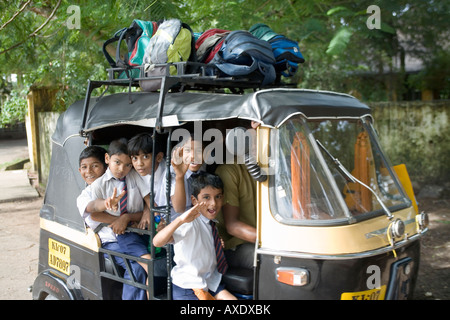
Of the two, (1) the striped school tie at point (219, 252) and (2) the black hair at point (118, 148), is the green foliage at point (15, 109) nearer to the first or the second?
(2) the black hair at point (118, 148)

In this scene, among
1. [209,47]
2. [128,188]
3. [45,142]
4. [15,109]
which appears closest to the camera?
[128,188]

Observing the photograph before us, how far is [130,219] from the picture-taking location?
3596 mm

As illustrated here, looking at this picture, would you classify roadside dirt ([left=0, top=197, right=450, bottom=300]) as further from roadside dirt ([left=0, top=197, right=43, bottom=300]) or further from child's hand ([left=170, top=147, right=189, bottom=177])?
child's hand ([left=170, top=147, right=189, bottom=177])

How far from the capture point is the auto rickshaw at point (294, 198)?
285 cm

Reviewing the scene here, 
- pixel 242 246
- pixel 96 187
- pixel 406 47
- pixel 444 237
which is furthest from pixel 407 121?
pixel 96 187

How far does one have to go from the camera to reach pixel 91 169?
3697 millimetres

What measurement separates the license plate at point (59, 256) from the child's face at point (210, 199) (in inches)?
54.2

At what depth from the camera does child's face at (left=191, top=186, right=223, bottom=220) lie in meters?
3.28

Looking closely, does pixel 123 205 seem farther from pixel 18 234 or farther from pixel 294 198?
pixel 18 234

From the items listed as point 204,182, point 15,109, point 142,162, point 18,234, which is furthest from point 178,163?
point 15,109

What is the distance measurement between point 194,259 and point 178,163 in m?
0.66

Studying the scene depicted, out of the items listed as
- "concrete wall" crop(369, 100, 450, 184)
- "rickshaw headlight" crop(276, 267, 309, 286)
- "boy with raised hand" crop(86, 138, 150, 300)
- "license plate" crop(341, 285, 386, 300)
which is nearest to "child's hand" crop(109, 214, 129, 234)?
"boy with raised hand" crop(86, 138, 150, 300)
